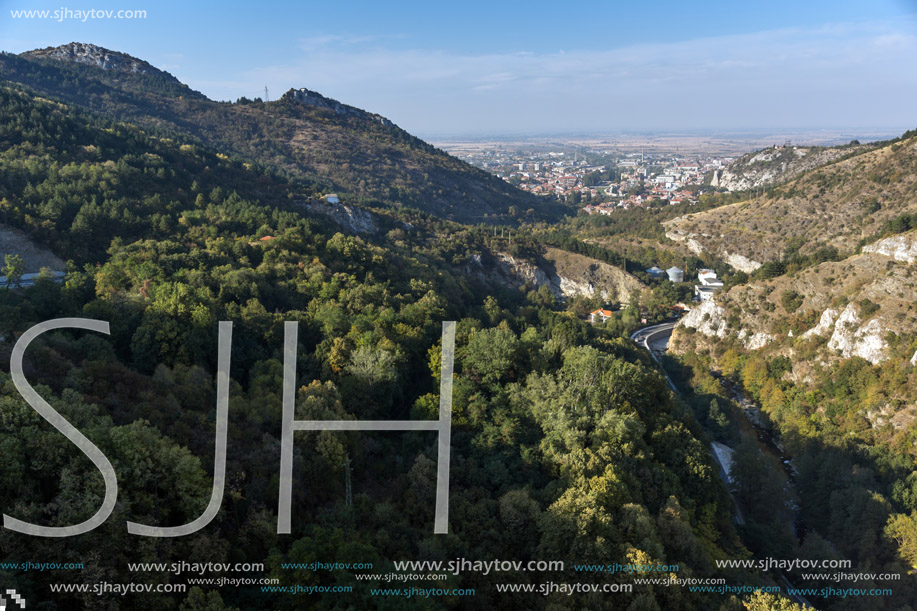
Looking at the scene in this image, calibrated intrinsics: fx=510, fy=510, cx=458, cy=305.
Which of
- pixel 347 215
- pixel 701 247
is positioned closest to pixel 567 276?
pixel 701 247

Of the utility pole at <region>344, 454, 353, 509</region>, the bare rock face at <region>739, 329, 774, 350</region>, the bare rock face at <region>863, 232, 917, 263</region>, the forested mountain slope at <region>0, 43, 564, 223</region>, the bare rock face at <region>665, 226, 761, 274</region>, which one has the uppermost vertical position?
the forested mountain slope at <region>0, 43, 564, 223</region>

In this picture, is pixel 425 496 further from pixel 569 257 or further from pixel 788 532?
pixel 569 257

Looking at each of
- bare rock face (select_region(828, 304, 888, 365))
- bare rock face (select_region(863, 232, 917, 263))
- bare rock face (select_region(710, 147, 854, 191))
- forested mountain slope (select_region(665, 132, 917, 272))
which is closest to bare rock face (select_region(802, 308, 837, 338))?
bare rock face (select_region(828, 304, 888, 365))

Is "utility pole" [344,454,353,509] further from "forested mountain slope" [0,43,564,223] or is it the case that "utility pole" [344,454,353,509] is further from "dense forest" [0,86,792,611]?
"forested mountain slope" [0,43,564,223]

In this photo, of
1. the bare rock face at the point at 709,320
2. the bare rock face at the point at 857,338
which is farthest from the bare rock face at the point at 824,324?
the bare rock face at the point at 709,320

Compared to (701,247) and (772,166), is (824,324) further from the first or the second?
(772,166)

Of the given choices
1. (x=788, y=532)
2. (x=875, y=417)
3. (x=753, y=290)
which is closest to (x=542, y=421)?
(x=788, y=532)
